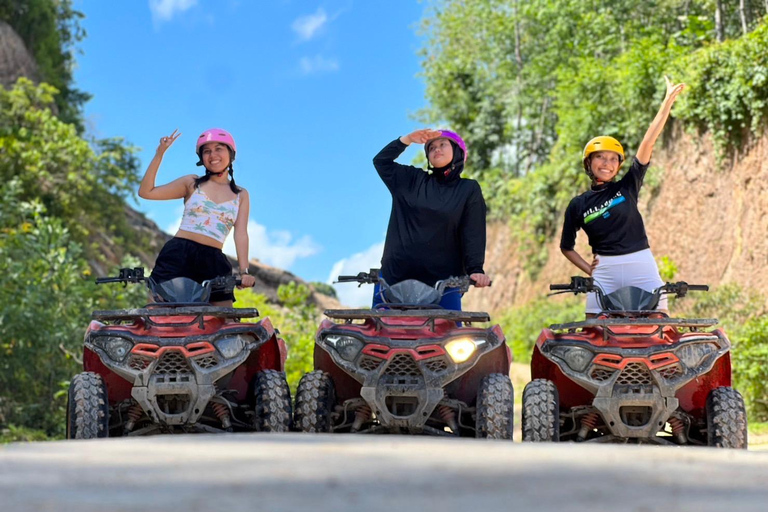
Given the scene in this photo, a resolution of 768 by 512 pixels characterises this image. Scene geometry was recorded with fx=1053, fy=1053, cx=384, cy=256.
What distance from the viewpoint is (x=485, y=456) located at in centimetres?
389

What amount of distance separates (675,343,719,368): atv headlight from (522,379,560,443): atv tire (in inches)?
32.4

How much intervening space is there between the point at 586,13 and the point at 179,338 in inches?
1420

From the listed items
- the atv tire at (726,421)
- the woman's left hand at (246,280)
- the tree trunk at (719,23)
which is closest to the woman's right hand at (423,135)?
the woman's left hand at (246,280)

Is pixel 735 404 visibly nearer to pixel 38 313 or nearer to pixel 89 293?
pixel 38 313

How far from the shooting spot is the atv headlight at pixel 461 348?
20.8ft

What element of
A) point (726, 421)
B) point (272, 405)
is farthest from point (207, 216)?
point (726, 421)

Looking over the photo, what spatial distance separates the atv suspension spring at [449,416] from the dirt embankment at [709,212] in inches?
627

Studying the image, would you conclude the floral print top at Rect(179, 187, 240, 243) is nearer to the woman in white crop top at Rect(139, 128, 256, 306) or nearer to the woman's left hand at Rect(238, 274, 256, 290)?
the woman in white crop top at Rect(139, 128, 256, 306)

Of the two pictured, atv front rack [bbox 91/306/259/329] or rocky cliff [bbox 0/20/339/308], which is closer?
atv front rack [bbox 91/306/259/329]

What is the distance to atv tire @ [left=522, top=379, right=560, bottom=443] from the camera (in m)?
6.42

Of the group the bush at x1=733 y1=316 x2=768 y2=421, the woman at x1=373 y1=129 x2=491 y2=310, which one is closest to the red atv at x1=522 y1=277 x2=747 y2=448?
the woman at x1=373 y1=129 x2=491 y2=310

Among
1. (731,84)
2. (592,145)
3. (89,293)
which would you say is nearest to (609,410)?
(592,145)

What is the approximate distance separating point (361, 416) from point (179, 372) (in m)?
1.17

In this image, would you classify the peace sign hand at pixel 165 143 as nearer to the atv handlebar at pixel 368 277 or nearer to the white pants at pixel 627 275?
the atv handlebar at pixel 368 277
